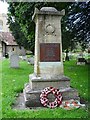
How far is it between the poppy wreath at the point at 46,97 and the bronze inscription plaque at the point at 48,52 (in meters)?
1.12

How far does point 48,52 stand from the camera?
9.46 metres

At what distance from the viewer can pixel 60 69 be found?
952 cm

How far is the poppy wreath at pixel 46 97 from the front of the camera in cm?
851

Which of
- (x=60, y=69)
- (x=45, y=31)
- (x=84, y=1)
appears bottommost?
(x=60, y=69)

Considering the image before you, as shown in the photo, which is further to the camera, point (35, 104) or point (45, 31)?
point (45, 31)

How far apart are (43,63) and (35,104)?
149 centimetres

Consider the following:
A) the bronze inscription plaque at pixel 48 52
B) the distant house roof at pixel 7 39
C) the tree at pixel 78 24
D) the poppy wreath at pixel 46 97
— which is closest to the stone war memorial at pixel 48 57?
the bronze inscription plaque at pixel 48 52

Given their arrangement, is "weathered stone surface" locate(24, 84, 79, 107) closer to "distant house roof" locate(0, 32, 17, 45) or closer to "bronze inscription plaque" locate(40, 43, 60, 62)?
"bronze inscription plaque" locate(40, 43, 60, 62)

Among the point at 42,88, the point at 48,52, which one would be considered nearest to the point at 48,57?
the point at 48,52

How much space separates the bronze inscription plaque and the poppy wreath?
1118 millimetres

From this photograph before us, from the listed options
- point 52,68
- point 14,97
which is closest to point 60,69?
point 52,68

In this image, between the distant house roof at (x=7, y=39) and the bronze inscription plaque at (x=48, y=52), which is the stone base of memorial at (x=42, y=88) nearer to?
the bronze inscription plaque at (x=48, y=52)

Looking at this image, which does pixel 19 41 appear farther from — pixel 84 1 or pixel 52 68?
pixel 52 68

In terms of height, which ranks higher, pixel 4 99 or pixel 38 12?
pixel 38 12
